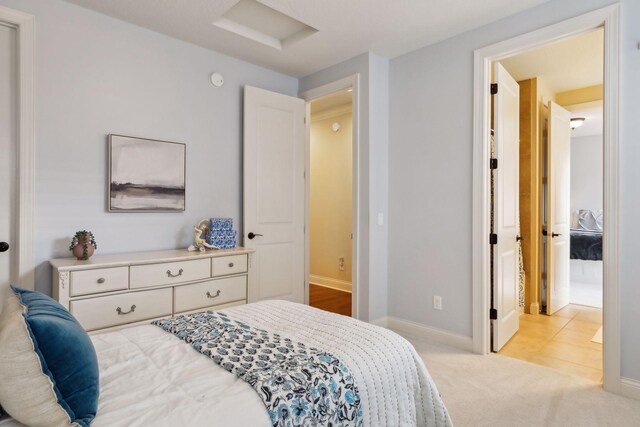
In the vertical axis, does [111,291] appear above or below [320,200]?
below

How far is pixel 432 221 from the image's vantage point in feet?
11.0

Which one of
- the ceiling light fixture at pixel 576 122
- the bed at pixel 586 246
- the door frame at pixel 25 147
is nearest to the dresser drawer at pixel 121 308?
the door frame at pixel 25 147

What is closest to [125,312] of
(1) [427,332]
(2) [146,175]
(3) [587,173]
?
(2) [146,175]

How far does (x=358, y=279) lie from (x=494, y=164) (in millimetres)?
1562

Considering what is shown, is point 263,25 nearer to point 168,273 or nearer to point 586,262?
point 168,273

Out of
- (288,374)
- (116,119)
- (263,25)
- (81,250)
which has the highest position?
(263,25)

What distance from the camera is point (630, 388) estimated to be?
2309 mm

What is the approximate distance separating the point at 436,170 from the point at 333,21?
58.9 inches

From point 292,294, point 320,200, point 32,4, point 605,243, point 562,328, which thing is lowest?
point 562,328

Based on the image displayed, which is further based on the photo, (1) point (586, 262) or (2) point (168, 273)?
(1) point (586, 262)

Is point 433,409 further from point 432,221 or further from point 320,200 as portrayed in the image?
point 320,200

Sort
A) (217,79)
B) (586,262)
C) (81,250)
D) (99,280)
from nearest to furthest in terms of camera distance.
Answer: (99,280) < (81,250) < (217,79) < (586,262)

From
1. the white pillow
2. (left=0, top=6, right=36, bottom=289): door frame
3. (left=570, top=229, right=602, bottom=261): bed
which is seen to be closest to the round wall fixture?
(left=0, top=6, right=36, bottom=289): door frame

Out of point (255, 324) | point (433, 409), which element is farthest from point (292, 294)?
point (433, 409)
